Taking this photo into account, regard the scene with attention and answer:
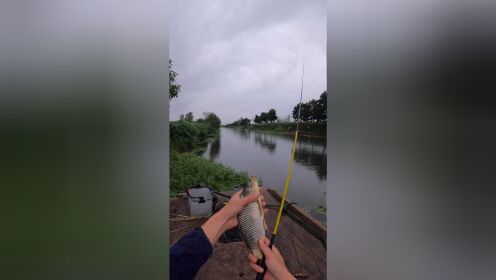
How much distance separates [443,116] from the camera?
39.9 inches

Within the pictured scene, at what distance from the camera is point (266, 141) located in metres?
1.42

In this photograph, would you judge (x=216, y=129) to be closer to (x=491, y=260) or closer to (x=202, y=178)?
(x=202, y=178)

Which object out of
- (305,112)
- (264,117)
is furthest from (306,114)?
(264,117)

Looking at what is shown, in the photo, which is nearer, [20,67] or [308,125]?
[20,67]

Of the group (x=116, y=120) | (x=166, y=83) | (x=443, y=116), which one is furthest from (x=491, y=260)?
(x=116, y=120)

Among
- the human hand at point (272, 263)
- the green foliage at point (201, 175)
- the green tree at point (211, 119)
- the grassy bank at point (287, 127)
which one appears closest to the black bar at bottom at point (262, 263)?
the human hand at point (272, 263)

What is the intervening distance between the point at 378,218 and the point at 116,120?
4.23 feet

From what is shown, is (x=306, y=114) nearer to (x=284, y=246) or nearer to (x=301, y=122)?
(x=301, y=122)

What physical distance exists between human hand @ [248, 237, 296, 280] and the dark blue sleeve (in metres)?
0.29

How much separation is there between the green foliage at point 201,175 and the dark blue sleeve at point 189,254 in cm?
30

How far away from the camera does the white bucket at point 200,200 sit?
146 cm

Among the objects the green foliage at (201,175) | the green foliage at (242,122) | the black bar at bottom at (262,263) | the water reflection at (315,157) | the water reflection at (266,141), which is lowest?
the black bar at bottom at (262,263)

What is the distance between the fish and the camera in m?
1.40

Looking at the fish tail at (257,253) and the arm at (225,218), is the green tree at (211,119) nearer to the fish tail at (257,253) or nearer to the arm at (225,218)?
the arm at (225,218)
